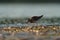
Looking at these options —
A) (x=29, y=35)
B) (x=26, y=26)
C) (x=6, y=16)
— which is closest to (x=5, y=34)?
(x=29, y=35)

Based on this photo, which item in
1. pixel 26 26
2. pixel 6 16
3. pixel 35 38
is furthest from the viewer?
pixel 6 16

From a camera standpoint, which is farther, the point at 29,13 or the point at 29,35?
the point at 29,13

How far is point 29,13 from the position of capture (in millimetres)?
4773

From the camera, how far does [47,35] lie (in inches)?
114

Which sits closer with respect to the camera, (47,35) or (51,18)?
(47,35)

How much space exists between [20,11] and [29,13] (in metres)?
Result: 0.18

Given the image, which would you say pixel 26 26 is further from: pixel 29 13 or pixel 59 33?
pixel 29 13

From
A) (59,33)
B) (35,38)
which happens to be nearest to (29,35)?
(35,38)

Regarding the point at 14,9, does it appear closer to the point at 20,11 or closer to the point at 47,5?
the point at 20,11

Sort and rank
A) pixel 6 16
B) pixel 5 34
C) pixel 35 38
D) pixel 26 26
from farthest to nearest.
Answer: pixel 6 16 < pixel 26 26 < pixel 5 34 < pixel 35 38

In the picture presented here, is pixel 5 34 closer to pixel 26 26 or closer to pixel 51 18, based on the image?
pixel 26 26

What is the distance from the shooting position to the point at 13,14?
4762 millimetres

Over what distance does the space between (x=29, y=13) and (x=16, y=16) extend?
0.26 metres

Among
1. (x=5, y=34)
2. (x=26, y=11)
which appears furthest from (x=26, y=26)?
(x=26, y=11)
